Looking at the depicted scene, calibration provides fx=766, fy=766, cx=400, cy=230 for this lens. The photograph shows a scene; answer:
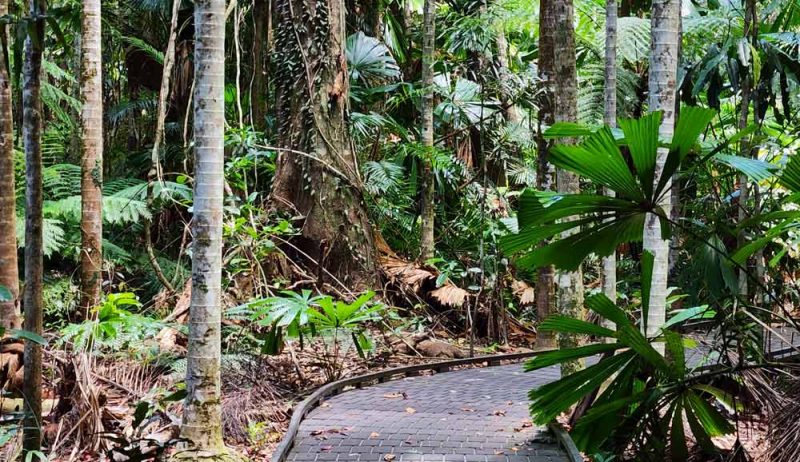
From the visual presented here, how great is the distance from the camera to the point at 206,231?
500 cm

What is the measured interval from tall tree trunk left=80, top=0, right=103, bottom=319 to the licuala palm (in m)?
6.14

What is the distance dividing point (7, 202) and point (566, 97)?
475cm

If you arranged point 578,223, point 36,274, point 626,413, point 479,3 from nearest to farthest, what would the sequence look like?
point 578,223
point 626,413
point 36,274
point 479,3

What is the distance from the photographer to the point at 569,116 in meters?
6.55

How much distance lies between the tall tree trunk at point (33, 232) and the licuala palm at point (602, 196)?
3008mm

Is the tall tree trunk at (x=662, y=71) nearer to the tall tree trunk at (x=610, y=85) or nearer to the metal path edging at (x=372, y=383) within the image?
the metal path edging at (x=372, y=383)

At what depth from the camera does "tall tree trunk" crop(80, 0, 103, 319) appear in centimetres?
848

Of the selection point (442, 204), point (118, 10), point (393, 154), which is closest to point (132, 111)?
point (118, 10)

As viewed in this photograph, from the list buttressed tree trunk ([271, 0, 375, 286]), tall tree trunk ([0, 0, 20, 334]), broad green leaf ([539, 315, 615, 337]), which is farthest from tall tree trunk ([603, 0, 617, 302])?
tall tree trunk ([0, 0, 20, 334])

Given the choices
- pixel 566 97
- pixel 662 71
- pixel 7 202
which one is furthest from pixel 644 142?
pixel 7 202

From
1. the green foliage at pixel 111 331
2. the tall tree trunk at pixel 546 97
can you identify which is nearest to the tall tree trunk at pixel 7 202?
the green foliage at pixel 111 331

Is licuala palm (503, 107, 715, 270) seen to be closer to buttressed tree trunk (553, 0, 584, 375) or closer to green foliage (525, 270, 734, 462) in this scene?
green foliage (525, 270, 734, 462)

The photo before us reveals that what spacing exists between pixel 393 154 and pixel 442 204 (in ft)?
4.59

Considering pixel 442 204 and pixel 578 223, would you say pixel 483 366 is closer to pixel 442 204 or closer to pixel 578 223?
pixel 442 204
